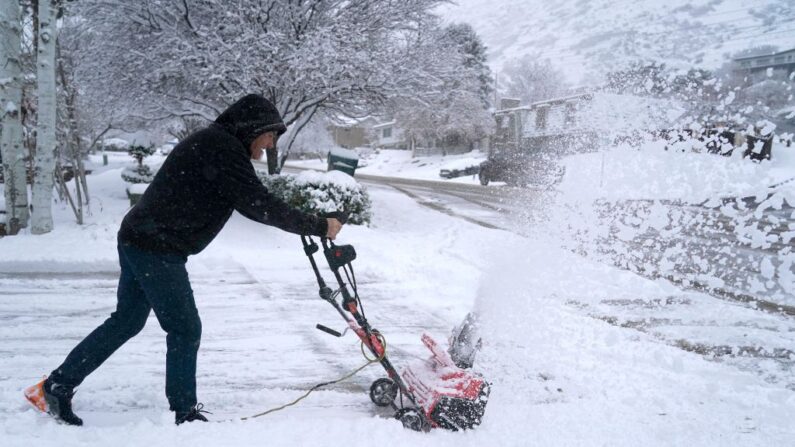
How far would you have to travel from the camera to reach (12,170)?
322 inches

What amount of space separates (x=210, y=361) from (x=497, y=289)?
103 inches

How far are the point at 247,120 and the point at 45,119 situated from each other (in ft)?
23.5

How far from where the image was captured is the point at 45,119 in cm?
780

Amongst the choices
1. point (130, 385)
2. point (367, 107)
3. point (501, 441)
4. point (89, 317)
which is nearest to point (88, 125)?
point (367, 107)

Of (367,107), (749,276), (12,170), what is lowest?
(749,276)

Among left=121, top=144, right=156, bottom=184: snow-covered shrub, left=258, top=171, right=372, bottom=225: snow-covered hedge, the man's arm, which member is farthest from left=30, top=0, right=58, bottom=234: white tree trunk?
left=121, top=144, right=156, bottom=184: snow-covered shrub

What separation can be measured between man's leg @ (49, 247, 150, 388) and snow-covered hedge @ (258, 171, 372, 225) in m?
6.04

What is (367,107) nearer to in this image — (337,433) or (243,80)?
(243,80)

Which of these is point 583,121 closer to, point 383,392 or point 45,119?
point 45,119

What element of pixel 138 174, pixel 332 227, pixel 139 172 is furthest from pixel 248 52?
pixel 139 172

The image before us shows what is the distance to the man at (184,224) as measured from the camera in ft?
7.98

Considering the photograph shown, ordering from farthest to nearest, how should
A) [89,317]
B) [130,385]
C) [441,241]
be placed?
[441,241] → [89,317] → [130,385]

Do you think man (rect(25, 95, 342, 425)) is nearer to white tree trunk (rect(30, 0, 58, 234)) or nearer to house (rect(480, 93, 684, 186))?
white tree trunk (rect(30, 0, 58, 234))

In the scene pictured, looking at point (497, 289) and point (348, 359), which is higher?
point (497, 289)
